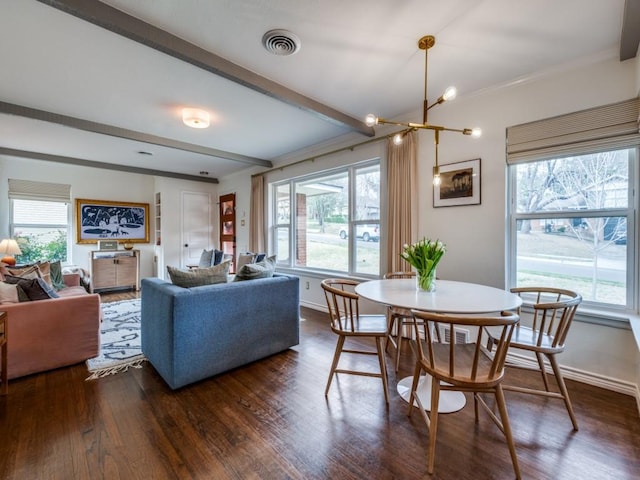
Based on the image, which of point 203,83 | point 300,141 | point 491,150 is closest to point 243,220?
point 300,141

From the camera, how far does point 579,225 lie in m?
2.38

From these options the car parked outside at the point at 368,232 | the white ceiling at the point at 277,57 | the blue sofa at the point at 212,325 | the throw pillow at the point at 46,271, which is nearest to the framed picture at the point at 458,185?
the white ceiling at the point at 277,57

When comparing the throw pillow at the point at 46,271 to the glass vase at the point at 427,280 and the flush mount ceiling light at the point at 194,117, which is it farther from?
the glass vase at the point at 427,280

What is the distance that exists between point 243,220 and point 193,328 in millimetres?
4028

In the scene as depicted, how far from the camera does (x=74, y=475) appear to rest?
139 centimetres

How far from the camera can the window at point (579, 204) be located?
2.16m

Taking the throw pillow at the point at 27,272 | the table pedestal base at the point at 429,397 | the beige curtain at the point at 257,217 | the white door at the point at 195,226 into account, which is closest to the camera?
the table pedestal base at the point at 429,397

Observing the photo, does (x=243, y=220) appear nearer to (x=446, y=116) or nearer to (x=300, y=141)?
(x=300, y=141)

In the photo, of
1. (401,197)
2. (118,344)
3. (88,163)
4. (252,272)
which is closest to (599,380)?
(401,197)

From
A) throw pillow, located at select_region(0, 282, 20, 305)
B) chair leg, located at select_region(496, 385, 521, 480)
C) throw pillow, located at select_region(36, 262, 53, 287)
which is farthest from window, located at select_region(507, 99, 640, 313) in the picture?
throw pillow, located at select_region(36, 262, 53, 287)

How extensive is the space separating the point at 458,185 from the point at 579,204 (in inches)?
37.5

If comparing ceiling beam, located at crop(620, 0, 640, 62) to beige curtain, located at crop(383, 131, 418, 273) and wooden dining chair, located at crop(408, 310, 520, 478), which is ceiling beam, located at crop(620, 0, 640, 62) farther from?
wooden dining chair, located at crop(408, 310, 520, 478)

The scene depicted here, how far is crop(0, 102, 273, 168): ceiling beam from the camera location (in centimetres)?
303

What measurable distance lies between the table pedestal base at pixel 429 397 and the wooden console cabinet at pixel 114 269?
5.77m
